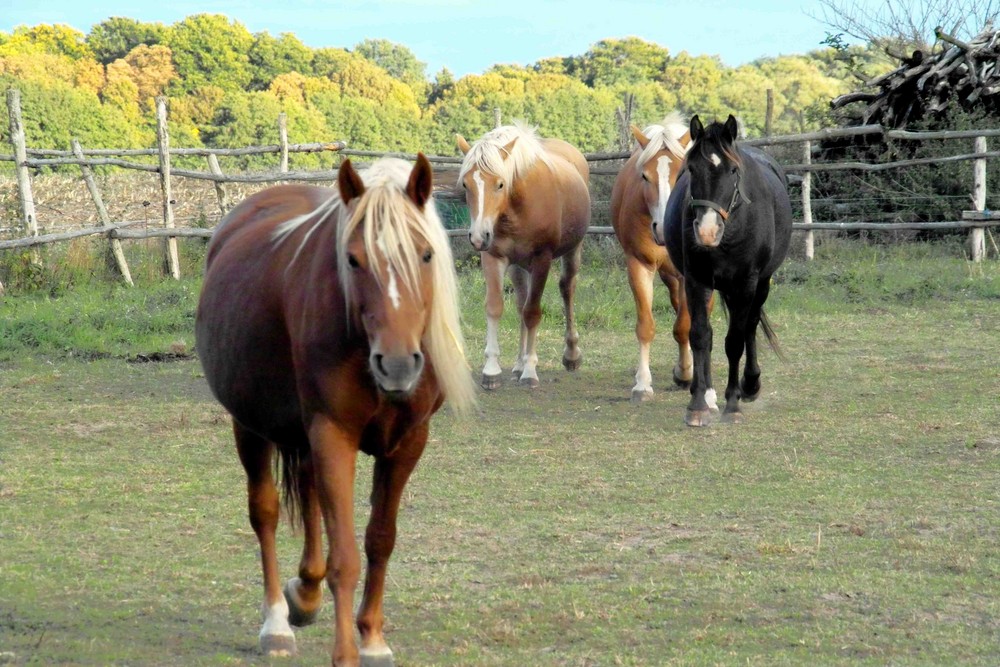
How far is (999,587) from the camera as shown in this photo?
3.95 metres

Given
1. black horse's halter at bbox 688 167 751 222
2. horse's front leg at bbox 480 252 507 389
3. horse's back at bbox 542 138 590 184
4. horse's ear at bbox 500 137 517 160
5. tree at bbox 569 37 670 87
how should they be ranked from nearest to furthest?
black horse's halter at bbox 688 167 751 222 < horse's ear at bbox 500 137 517 160 < horse's front leg at bbox 480 252 507 389 < horse's back at bbox 542 138 590 184 < tree at bbox 569 37 670 87

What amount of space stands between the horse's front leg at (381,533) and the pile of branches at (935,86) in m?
14.4

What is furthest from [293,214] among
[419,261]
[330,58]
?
[330,58]

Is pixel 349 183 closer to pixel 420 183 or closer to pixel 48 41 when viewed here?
pixel 420 183

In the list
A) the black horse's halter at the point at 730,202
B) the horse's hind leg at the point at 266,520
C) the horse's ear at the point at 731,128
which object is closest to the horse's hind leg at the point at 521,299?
the black horse's halter at the point at 730,202

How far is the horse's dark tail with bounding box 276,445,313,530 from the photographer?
3.64 m

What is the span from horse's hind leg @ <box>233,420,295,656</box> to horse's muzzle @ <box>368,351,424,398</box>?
106 cm

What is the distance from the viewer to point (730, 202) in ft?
21.4

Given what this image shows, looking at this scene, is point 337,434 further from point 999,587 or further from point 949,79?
point 949,79

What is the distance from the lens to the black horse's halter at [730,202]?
643cm

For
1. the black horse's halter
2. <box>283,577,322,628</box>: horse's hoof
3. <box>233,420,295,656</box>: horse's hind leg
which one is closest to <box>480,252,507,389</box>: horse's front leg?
the black horse's halter

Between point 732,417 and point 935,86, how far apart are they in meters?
11.4

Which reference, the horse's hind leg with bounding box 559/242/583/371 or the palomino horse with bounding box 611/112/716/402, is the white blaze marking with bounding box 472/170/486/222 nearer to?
the palomino horse with bounding box 611/112/716/402

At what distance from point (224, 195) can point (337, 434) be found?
42.5 ft
